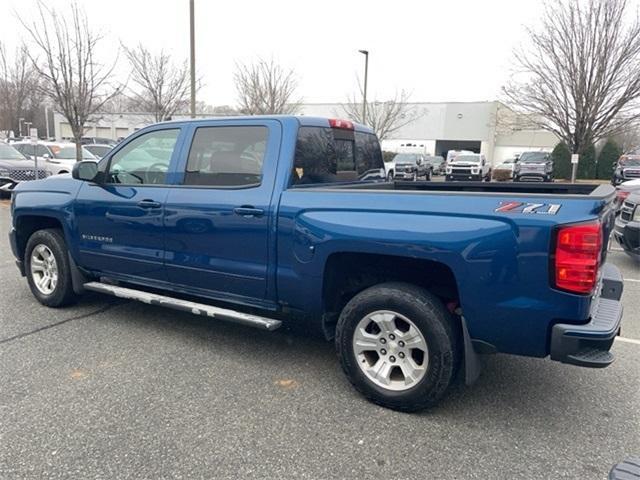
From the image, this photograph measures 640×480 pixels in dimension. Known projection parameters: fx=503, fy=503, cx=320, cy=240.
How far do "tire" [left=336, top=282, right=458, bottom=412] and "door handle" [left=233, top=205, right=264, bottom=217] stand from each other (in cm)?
90

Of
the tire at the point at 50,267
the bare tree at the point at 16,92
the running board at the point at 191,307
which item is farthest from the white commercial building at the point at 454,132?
the running board at the point at 191,307

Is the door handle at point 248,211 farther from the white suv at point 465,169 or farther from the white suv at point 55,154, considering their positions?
the white suv at point 465,169

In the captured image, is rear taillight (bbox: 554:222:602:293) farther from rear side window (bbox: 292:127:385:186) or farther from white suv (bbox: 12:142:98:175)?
white suv (bbox: 12:142:98:175)

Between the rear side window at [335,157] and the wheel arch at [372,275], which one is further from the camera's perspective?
the rear side window at [335,157]

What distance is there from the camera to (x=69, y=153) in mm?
17344

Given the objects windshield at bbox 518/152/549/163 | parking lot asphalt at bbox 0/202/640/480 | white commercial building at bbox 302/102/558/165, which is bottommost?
parking lot asphalt at bbox 0/202/640/480

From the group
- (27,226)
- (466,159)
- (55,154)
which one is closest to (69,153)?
(55,154)

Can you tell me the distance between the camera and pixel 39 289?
507 cm

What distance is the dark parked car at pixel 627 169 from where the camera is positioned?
18891mm

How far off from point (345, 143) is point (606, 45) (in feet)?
54.0

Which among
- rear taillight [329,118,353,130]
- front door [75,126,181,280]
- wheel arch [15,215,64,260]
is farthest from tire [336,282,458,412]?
wheel arch [15,215,64,260]

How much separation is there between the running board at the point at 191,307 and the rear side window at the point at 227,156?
0.95 m

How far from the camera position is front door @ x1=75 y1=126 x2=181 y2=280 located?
4.12 metres

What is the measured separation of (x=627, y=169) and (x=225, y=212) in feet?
65.7
